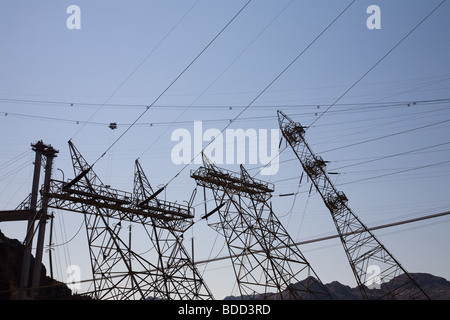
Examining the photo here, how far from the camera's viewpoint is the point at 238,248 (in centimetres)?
3691

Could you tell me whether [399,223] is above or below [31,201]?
below

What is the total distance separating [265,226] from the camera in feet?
122
